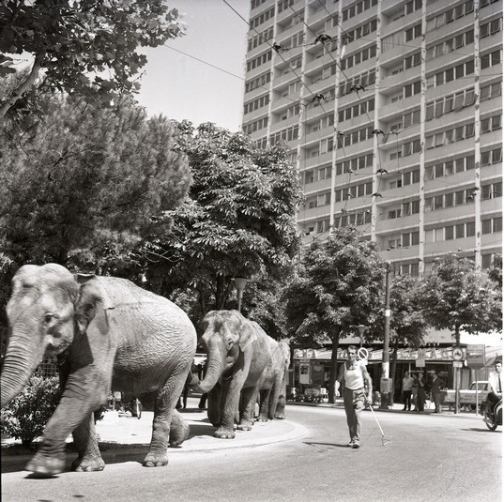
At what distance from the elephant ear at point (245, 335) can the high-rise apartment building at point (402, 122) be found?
33.6 metres

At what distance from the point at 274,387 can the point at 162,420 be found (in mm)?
10554

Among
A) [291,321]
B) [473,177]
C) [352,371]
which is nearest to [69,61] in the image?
[352,371]

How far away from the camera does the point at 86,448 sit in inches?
302

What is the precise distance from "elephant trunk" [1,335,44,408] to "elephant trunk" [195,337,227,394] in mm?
5391

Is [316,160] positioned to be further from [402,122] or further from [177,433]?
[177,433]

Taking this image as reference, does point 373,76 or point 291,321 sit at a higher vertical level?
point 373,76

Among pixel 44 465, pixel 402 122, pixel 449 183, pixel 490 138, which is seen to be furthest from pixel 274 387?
pixel 402 122

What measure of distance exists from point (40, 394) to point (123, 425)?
20.7 feet

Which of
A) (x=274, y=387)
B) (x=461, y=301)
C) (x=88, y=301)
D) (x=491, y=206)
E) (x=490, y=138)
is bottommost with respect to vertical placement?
(x=274, y=387)

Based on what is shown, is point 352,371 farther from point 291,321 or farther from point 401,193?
point 401,193

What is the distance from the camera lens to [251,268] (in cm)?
2070

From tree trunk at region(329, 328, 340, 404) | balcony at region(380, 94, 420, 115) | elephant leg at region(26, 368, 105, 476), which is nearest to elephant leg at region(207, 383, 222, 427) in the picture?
elephant leg at region(26, 368, 105, 476)

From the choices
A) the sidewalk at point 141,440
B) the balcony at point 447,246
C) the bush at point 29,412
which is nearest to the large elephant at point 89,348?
the sidewalk at point 141,440

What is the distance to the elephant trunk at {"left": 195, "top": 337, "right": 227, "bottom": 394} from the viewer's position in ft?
37.1
